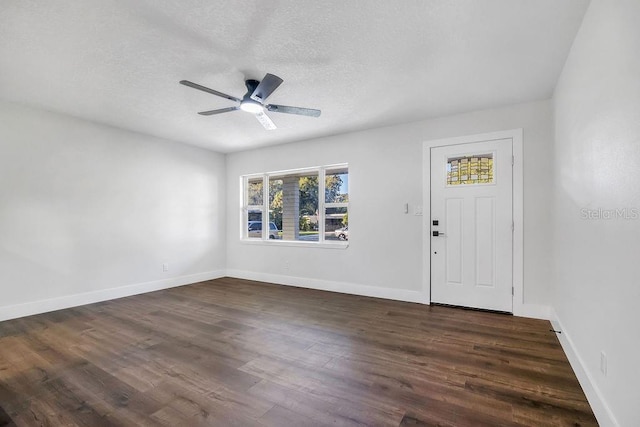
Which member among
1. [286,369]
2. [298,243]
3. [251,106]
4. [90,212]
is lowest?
[286,369]

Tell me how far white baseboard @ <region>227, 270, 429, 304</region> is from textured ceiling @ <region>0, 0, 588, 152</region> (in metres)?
2.52

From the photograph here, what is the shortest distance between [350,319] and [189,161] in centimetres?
413

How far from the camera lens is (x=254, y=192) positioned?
6078 millimetres

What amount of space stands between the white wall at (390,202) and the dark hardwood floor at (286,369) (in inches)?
26.5

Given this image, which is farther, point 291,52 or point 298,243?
point 298,243

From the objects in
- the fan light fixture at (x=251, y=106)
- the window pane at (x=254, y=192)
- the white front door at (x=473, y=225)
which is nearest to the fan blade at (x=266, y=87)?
the fan light fixture at (x=251, y=106)

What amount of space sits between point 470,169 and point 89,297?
554 cm

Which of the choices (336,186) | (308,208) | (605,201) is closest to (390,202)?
(336,186)

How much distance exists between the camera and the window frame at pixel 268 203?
16.4ft

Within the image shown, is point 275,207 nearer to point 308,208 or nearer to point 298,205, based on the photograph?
point 298,205

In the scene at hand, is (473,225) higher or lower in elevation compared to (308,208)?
lower

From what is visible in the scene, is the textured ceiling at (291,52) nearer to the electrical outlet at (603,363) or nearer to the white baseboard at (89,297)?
the electrical outlet at (603,363)

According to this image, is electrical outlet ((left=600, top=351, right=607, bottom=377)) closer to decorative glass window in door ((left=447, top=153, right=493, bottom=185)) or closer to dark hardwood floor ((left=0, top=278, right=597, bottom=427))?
dark hardwood floor ((left=0, top=278, right=597, bottom=427))

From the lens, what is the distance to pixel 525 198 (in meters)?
3.54
